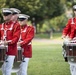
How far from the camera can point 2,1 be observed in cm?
3781

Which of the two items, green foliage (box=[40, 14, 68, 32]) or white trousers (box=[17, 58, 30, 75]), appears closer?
white trousers (box=[17, 58, 30, 75])

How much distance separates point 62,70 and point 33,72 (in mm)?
1194

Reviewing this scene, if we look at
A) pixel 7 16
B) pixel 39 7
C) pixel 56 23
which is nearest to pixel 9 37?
pixel 7 16

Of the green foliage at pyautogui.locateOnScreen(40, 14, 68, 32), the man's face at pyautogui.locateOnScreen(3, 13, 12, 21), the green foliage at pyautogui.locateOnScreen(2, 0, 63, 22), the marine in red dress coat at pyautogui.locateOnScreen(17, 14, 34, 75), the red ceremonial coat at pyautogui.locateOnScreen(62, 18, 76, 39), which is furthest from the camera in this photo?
the green foliage at pyautogui.locateOnScreen(40, 14, 68, 32)

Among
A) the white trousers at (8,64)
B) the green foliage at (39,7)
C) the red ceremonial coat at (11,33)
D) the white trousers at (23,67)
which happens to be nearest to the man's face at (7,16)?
the red ceremonial coat at (11,33)

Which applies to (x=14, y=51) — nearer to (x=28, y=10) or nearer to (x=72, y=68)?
(x=72, y=68)

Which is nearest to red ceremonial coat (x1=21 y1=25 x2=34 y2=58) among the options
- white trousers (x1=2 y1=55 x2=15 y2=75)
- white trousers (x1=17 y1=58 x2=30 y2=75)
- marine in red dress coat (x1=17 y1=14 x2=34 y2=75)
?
marine in red dress coat (x1=17 y1=14 x2=34 y2=75)

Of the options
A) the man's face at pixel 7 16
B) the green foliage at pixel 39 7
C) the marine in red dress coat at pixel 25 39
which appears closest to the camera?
the man's face at pixel 7 16

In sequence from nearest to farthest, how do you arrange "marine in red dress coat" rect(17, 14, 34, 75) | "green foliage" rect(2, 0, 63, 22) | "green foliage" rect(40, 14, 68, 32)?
"marine in red dress coat" rect(17, 14, 34, 75) < "green foliage" rect(2, 0, 63, 22) < "green foliage" rect(40, 14, 68, 32)

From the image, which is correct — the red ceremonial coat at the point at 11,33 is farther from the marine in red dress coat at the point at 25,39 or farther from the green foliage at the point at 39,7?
the green foliage at the point at 39,7

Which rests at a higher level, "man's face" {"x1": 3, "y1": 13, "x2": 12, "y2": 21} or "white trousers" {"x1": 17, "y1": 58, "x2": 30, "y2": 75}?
"man's face" {"x1": 3, "y1": 13, "x2": 12, "y2": 21}

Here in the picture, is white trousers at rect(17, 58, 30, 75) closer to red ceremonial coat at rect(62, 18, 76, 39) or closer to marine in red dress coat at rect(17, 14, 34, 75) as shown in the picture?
marine in red dress coat at rect(17, 14, 34, 75)

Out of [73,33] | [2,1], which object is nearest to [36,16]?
[2,1]

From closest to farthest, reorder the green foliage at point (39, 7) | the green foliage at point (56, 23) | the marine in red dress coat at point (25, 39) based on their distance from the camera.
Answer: the marine in red dress coat at point (25, 39)
the green foliage at point (39, 7)
the green foliage at point (56, 23)
